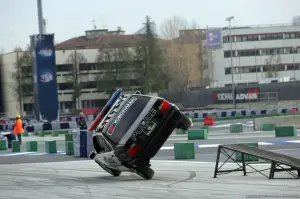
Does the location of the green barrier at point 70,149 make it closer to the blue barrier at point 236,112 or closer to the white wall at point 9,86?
the blue barrier at point 236,112

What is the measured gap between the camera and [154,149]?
14.7 meters

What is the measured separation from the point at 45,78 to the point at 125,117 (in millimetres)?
41084

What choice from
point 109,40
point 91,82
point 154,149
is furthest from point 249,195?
point 109,40

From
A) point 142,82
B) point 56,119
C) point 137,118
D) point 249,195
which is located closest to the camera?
point 249,195

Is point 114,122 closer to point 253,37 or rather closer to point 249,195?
point 249,195

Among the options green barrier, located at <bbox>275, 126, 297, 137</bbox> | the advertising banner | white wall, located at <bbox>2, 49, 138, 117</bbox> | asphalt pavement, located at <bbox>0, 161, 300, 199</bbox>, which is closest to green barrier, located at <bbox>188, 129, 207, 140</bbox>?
green barrier, located at <bbox>275, 126, 297, 137</bbox>

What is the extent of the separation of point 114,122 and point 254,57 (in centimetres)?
9239

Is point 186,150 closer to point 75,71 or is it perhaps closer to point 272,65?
point 75,71

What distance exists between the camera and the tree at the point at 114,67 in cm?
9162

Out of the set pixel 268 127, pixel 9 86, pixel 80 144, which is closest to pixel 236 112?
pixel 268 127

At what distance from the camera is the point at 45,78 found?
54.8m

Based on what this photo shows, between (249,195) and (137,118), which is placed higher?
(137,118)

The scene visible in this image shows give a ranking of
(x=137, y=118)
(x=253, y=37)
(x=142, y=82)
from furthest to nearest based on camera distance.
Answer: (x=253, y=37)
(x=142, y=82)
(x=137, y=118)

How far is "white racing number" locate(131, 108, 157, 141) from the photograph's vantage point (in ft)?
47.3
